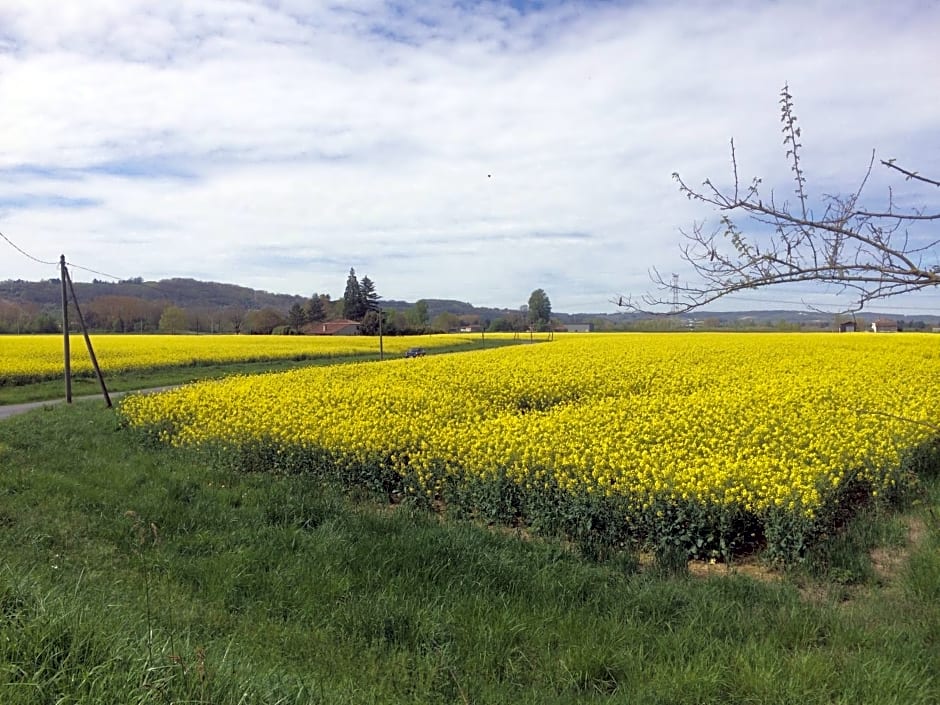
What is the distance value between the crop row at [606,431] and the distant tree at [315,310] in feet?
263

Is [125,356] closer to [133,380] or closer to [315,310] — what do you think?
[133,380]

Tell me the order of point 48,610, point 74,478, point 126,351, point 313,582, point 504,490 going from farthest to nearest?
point 126,351
point 74,478
point 504,490
point 313,582
point 48,610

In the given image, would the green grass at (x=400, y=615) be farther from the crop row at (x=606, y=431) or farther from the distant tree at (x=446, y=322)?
the distant tree at (x=446, y=322)

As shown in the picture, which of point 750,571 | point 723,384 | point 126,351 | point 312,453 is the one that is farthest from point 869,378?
point 126,351

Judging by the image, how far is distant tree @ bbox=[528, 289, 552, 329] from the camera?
9595 cm

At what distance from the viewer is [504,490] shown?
6953 millimetres

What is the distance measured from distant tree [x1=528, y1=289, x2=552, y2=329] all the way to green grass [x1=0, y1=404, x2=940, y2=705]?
291 ft

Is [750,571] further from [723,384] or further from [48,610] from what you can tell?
[723,384]

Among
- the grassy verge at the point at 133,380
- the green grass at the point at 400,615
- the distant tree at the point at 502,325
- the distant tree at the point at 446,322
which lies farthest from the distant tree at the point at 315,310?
the green grass at the point at 400,615

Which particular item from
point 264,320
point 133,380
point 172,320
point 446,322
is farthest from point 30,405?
point 446,322

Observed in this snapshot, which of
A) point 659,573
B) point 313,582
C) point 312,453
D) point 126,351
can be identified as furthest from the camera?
point 126,351

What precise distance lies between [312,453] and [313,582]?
4150 millimetres

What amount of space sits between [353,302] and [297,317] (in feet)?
28.5

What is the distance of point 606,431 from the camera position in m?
8.70
